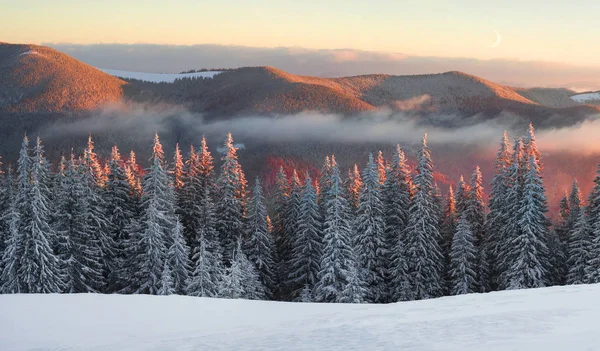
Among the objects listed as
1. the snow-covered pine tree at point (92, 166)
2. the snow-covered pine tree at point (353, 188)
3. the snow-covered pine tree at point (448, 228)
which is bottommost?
the snow-covered pine tree at point (448, 228)

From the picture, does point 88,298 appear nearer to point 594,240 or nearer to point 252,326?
point 252,326

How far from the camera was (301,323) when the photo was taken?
1686 cm

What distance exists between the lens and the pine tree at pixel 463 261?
137ft

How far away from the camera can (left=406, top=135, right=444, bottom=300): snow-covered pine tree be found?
42.3 m

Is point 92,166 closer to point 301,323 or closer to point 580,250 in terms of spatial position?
point 301,323

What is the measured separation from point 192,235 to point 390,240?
16.9m

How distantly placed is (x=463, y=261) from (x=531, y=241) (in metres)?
5.18

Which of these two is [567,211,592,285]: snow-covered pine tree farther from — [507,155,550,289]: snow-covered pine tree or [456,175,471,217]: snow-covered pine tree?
[456,175,471,217]: snow-covered pine tree

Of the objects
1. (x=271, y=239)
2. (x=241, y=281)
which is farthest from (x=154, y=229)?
(x=271, y=239)

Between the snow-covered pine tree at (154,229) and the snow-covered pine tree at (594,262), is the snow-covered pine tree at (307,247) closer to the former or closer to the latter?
the snow-covered pine tree at (154,229)

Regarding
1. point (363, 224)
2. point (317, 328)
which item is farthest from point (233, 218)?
point (317, 328)

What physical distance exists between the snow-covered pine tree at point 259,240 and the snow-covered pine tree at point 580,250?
23394 mm

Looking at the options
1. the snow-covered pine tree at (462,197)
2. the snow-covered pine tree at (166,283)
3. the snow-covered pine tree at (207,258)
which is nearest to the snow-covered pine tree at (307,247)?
the snow-covered pine tree at (207,258)

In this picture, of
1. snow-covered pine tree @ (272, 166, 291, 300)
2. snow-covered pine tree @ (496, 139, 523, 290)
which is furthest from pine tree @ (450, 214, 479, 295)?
snow-covered pine tree @ (272, 166, 291, 300)
